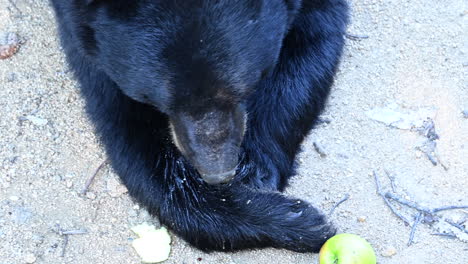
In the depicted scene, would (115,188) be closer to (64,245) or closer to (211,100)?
(64,245)

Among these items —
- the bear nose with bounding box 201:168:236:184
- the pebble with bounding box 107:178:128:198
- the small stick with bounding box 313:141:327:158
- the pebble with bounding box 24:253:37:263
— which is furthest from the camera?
the small stick with bounding box 313:141:327:158

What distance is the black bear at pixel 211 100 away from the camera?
3125 millimetres

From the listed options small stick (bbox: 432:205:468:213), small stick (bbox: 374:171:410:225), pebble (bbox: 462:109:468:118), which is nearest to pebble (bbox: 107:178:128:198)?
small stick (bbox: 374:171:410:225)

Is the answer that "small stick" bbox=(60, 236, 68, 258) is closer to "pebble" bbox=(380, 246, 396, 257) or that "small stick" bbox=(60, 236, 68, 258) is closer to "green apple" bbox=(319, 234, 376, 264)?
"green apple" bbox=(319, 234, 376, 264)

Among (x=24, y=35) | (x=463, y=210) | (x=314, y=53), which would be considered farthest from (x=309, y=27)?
(x=24, y=35)

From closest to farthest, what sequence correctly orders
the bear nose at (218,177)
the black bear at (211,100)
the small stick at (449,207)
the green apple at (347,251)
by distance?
Result: the black bear at (211,100), the green apple at (347,251), the bear nose at (218,177), the small stick at (449,207)

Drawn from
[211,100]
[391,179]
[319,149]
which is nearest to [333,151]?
[319,149]

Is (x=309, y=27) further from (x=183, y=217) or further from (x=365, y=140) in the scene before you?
(x=183, y=217)

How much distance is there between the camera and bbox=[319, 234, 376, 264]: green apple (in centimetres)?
332

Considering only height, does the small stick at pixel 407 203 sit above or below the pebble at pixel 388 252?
above

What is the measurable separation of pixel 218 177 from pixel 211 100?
41cm

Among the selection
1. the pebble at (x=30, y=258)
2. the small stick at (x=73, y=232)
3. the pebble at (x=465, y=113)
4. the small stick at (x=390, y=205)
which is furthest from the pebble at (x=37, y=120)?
the pebble at (x=465, y=113)

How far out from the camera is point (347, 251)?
3342mm

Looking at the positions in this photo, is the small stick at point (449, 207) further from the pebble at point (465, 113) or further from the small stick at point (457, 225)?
the pebble at point (465, 113)
